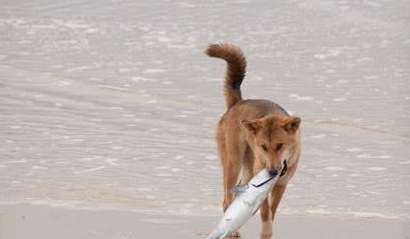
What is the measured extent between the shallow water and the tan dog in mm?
442

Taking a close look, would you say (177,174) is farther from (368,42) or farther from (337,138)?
(368,42)

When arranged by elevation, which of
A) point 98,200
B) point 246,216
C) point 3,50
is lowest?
point 3,50

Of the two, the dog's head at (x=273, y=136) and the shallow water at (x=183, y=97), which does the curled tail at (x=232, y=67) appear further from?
the dog's head at (x=273, y=136)

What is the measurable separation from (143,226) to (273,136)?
97 cm

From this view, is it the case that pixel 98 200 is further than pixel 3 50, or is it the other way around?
pixel 3 50

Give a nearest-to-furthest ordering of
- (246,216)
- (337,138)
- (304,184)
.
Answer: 1. (246,216)
2. (304,184)
3. (337,138)

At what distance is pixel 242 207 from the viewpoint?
17.2 feet

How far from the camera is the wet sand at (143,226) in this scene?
19.8ft

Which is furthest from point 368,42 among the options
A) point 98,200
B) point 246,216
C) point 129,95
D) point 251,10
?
point 246,216

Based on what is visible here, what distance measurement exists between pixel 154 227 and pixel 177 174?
1482 mm

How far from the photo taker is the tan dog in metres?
5.84

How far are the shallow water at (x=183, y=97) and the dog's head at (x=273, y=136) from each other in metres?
1.02

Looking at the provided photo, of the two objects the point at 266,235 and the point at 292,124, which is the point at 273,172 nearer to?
the point at 292,124

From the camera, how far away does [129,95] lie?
10.2 meters
